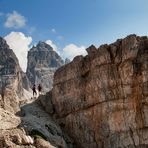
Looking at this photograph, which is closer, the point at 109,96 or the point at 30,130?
the point at 30,130

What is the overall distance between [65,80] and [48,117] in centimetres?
742

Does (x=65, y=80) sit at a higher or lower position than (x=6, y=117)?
higher

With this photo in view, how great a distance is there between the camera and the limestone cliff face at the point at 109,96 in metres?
63.2

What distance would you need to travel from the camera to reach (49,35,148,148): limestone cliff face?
6316 centimetres

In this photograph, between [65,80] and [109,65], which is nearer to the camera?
[109,65]

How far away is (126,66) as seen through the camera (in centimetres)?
6481

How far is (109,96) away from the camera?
6606 centimetres

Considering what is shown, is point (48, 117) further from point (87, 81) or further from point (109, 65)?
point (109, 65)

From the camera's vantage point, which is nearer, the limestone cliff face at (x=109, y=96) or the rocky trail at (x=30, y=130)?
the rocky trail at (x=30, y=130)

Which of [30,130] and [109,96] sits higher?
[109,96]

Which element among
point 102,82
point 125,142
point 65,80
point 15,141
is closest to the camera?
point 15,141

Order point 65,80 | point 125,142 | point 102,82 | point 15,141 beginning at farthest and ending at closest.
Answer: point 65,80, point 102,82, point 125,142, point 15,141

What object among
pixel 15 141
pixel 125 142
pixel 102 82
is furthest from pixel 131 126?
pixel 15 141

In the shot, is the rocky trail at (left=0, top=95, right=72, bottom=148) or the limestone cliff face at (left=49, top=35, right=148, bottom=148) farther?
the limestone cliff face at (left=49, top=35, right=148, bottom=148)
